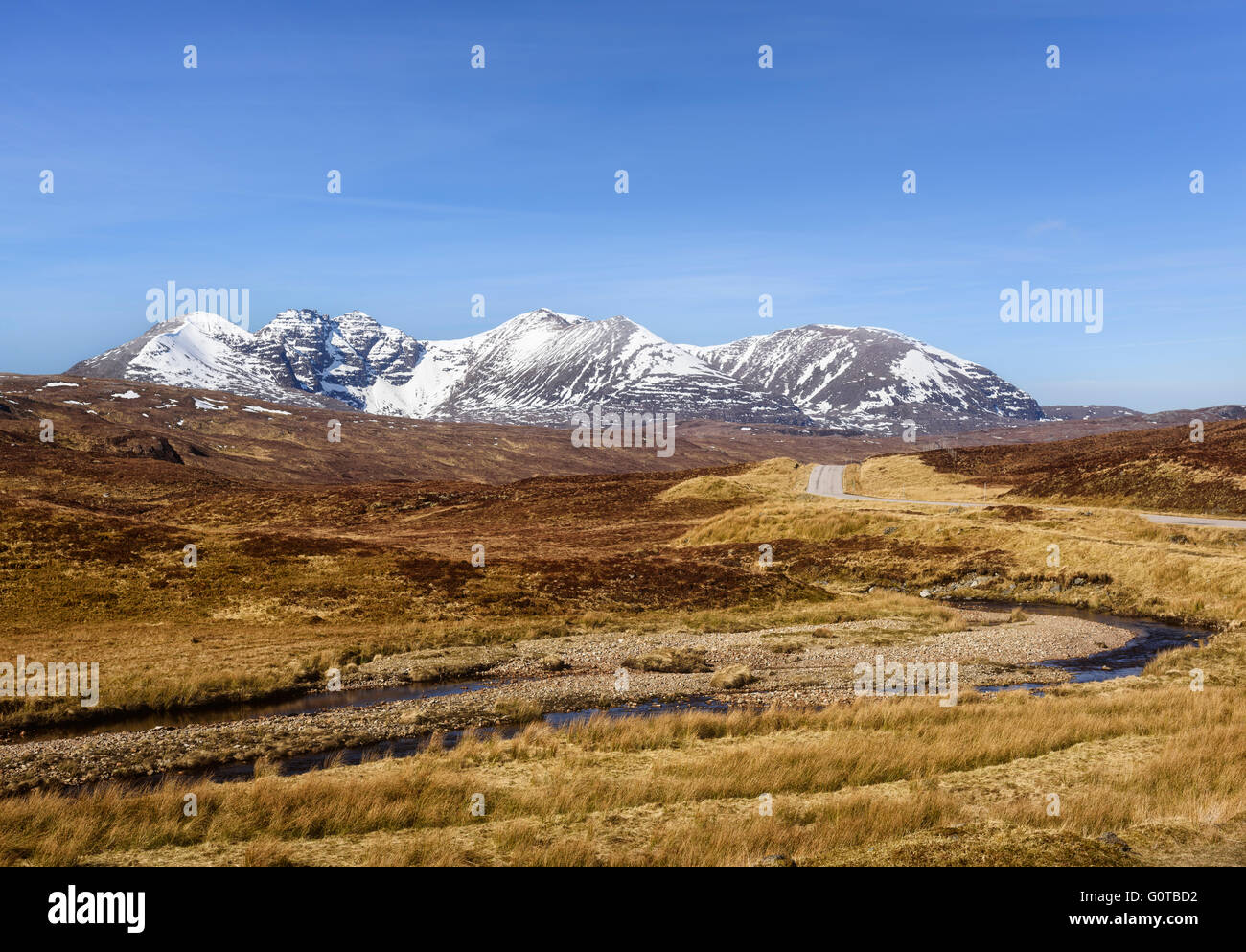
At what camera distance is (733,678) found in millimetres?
30438

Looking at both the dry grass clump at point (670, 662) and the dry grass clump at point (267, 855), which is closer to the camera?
the dry grass clump at point (267, 855)

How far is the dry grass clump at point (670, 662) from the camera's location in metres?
33.2

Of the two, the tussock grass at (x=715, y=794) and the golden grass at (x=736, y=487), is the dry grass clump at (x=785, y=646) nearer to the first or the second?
the tussock grass at (x=715, y=794)

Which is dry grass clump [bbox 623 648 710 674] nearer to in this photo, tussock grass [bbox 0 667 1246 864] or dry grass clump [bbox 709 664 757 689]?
dry grass clump [bbox 709 664 757 689]

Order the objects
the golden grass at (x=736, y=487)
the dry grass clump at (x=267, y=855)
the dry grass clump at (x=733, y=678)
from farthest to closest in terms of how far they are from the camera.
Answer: the golden grass at (x=736, y=487), the dry grass clump at (x=733, y=678), the dry grass clump at (x=267, y=855)

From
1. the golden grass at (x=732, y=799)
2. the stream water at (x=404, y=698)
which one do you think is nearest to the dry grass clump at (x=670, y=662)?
the stream water at (x=404, y=698)

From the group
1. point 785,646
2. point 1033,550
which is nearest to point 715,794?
point 785,646

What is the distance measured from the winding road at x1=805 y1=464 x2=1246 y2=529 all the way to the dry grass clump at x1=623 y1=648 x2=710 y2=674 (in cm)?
4277

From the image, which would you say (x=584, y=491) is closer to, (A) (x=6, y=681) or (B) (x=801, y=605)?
(B) (x=801, y=605)

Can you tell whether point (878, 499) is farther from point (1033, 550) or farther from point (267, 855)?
point (267, 855)

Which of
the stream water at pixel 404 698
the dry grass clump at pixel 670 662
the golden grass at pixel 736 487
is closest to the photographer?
the stream water at pixel 404 698

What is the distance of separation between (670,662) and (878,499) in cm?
5754

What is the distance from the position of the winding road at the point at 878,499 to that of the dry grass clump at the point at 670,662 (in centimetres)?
4277

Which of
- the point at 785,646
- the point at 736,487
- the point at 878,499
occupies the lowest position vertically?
the point at 785,646
